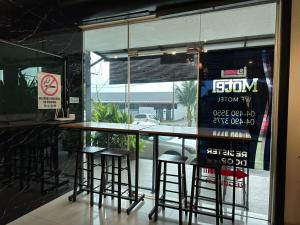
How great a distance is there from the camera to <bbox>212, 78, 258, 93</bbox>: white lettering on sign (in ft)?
9.12

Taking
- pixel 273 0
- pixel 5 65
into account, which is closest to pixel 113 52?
pixel 5 65

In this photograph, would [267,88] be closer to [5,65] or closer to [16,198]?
[5,65]

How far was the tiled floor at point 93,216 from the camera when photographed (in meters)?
2.63

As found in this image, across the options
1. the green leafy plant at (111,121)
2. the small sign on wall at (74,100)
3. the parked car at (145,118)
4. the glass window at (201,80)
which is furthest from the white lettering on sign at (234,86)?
the small sign on wall at (74,100)

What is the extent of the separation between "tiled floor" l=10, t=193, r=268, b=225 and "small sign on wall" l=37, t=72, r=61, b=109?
1.31m

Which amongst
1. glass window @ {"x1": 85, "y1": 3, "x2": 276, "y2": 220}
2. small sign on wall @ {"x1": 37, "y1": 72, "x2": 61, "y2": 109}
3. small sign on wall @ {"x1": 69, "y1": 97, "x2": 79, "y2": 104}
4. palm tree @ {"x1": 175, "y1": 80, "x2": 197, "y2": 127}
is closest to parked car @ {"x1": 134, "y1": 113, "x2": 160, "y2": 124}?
glass window @ {"x1": 85, "y1": 3, "x2": 276, "y2": 220}

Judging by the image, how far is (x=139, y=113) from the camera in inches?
139

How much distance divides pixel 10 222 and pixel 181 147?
7.34 ft

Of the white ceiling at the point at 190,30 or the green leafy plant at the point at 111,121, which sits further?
the green leafy plant at the point at 111,121

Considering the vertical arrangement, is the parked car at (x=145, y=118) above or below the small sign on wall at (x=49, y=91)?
below

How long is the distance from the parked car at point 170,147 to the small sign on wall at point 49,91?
1375 mm

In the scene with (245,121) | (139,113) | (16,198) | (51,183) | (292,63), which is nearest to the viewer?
(292,63)

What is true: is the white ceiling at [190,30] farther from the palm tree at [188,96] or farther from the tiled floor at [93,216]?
the tiled floor at [93,216]

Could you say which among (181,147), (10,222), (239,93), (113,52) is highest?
(113,52)
